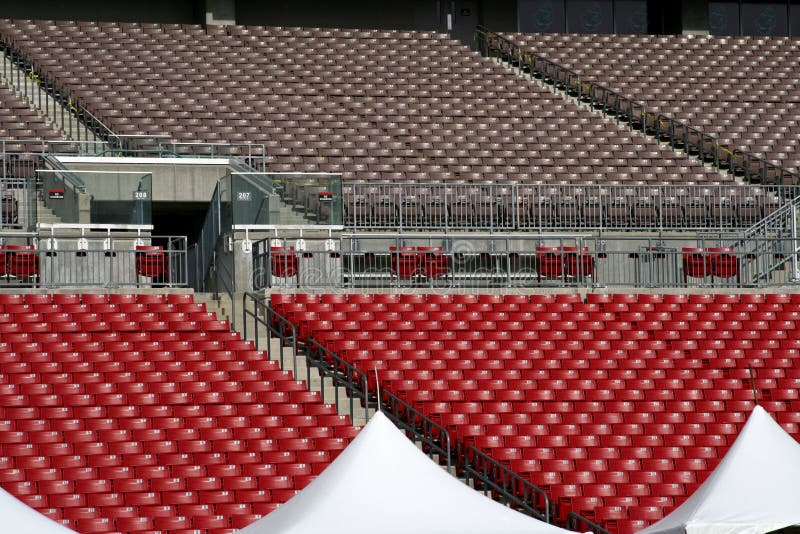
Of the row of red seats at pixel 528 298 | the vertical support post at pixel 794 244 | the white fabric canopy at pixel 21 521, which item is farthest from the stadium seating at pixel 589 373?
the white fabric canopy at pixel 21 521

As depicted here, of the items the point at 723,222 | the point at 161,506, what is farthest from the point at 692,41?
the point at 161,506

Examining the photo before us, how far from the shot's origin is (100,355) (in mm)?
18922

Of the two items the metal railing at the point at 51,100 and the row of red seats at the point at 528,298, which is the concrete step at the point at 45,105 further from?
the row of red seats at the point at 528,298

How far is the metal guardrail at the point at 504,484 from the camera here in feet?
52.7

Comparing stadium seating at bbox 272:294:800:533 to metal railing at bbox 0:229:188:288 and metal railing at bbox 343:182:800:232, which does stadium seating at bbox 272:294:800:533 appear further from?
metal railing at bbox 343:182:800:232

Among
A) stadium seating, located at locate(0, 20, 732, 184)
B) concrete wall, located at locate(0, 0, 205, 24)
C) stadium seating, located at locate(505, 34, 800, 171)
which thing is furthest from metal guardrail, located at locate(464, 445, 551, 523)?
concrete wall, located at locate(0, 0, 205, 24)

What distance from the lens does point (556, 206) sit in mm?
28875

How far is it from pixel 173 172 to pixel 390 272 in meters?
6.03

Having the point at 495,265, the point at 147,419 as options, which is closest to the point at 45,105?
the point at 495,265

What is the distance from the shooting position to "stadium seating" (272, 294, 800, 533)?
17.2 meters

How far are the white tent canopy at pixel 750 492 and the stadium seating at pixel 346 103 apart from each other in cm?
1701

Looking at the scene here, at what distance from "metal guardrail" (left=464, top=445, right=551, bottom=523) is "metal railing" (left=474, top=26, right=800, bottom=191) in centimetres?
1590

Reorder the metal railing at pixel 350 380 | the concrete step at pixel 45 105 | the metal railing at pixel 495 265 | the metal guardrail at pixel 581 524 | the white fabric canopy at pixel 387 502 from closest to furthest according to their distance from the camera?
the white fabric canopy at pixel 387 502 → the metal guardrail at pixel 581 524 → the metal railing at pixel 350 380 → the metal railing at pixel 495 265 → the concrete step at pixel 45 105

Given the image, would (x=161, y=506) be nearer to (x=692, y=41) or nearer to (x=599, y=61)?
(x=599, y=61)
